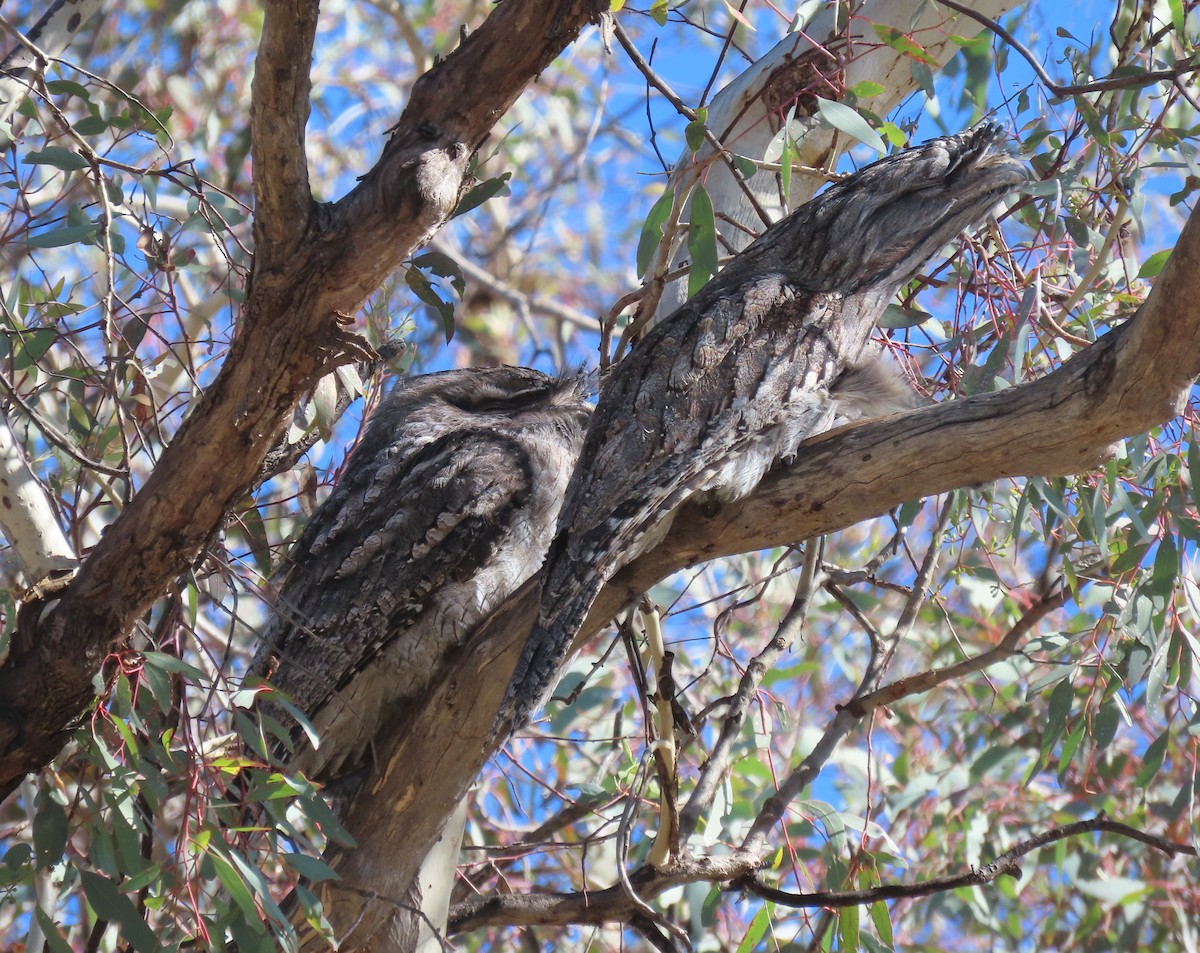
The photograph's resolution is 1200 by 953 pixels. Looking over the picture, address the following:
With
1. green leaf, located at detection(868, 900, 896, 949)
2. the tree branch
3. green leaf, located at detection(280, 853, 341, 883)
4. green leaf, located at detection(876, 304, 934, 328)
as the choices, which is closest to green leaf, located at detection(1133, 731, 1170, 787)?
the tree branch

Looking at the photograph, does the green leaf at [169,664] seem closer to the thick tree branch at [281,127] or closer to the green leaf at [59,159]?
the thick tree branch at [281,127]

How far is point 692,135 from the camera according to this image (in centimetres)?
263

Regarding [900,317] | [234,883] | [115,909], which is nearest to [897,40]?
[900,317]

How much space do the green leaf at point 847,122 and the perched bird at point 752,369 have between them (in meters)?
0.09

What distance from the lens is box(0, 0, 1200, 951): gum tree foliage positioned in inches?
75.9

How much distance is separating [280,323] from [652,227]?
1148 mm

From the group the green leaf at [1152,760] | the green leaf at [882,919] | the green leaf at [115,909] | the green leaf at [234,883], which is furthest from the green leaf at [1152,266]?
the green leaf at [115,909]

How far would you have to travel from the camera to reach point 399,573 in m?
3.14

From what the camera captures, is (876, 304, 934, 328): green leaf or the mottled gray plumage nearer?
(876, 304, 934, 328): green leaf

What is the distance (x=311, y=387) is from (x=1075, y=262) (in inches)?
96.1

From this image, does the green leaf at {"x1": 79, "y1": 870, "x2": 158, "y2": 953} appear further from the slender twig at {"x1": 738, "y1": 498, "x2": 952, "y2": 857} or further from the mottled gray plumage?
the slender twig at {"x1": 738, "y1": 498, "x2": 952, "y2": 857}

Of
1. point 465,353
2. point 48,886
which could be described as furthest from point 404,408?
point 465,353

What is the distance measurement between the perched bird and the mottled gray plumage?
2.66 ft

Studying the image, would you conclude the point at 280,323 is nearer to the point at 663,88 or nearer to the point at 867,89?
the point at 663,88
